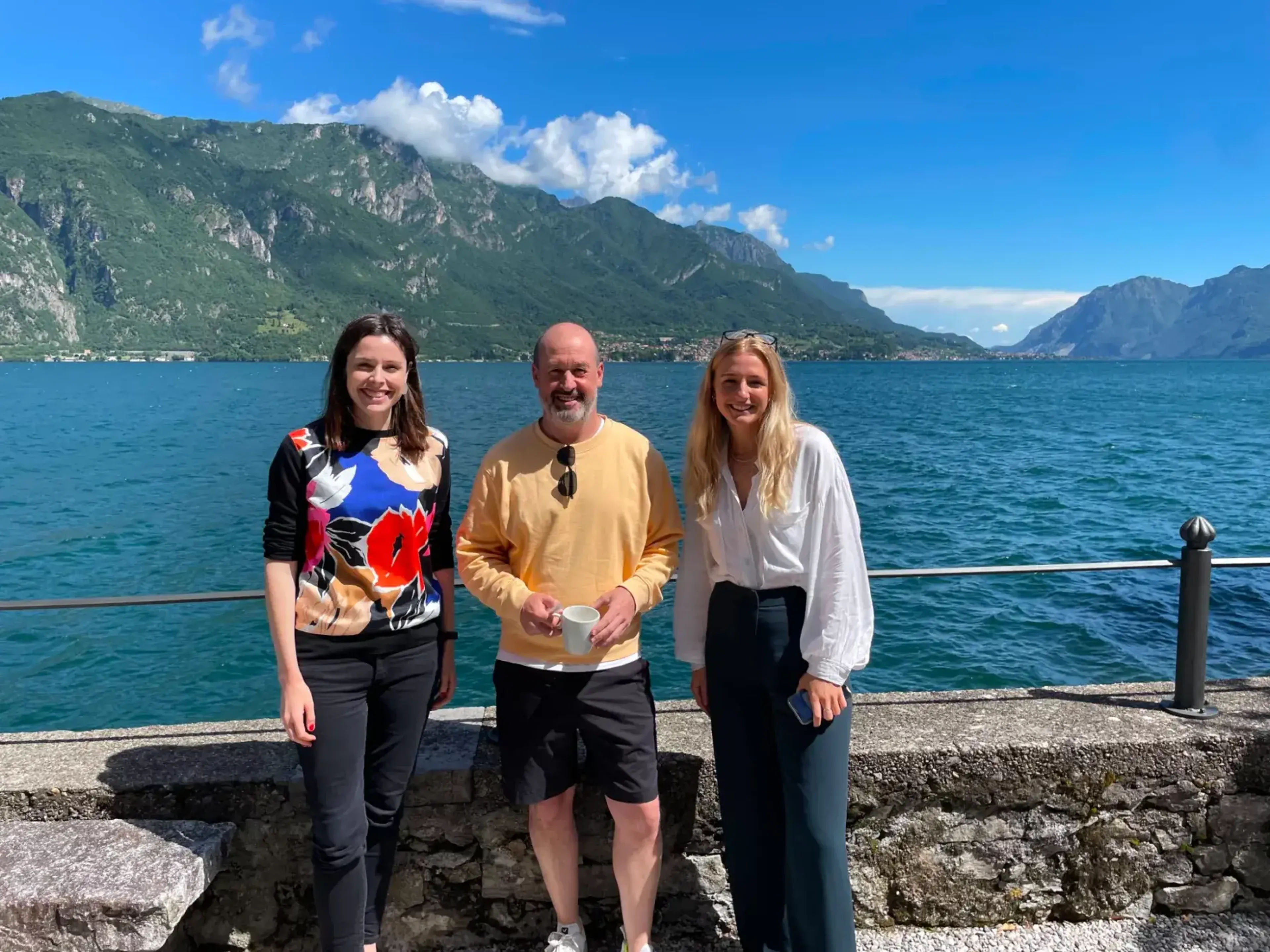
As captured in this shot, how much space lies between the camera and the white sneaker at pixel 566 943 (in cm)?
315

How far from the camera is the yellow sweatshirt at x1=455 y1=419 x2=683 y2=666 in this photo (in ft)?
9.50

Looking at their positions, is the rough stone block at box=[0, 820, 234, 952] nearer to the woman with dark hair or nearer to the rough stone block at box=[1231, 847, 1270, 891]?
the woman with dark hair

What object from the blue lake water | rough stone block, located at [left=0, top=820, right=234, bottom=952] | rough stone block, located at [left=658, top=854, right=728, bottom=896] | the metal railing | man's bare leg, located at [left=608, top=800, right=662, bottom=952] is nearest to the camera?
rough stone block, located at [left=0, top=820, right=234, bottom=952]

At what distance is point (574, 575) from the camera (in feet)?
9.54

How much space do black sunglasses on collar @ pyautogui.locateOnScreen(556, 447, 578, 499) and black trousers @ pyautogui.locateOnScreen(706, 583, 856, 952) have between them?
24.0 inches

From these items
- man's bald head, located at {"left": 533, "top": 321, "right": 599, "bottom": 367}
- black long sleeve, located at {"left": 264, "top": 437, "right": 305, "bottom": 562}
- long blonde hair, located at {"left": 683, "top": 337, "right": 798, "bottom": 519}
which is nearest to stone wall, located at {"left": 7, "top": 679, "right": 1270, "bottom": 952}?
black long sleeve, located at {"left": 264, "top": 437, "right": 305, "bottom": 562}

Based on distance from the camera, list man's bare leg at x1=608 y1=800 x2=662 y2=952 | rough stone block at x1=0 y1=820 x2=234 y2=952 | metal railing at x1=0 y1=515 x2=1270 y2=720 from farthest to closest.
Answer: metal railing at x1=0 y1=515 x2=1270 y2=720 → man's bare leg at x1=608 y1=800 x2=662 y2=952 → rough stone block at x1=0 y1=820 x2=234 y2=952

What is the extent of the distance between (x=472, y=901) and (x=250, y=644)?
12810 mm

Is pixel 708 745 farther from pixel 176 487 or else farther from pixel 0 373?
pixel 0 373

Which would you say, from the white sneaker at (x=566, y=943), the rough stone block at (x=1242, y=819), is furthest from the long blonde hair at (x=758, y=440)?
the rough stone block at (x=1242, y=819)

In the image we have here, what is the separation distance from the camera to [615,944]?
3.50 metres

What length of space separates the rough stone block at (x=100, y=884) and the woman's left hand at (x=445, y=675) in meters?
0.94

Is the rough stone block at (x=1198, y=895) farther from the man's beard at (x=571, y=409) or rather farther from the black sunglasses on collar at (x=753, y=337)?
the man's beard at (x=571, y=409)

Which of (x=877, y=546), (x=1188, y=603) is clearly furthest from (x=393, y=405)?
(x=877, y=546)
